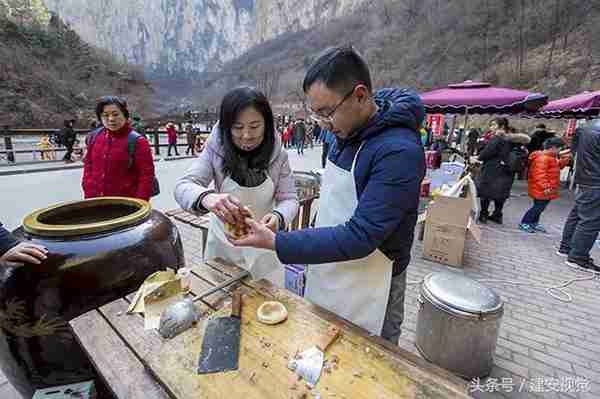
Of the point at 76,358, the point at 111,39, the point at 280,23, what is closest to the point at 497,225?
the point at 76,358

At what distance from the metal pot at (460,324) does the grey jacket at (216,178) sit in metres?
1.24

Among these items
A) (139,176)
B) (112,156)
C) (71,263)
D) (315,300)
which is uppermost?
(112,156)

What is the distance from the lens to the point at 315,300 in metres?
1.43

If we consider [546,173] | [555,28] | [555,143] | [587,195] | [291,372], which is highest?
[555,28]

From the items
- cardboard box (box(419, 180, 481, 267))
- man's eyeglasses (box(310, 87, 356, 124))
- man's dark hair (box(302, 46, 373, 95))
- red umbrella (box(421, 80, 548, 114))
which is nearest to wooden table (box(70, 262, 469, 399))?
man's eyeglasses (box(310, 87, 356, 124))

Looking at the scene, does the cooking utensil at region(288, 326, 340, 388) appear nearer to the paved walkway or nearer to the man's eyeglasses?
the man's eyeglasses

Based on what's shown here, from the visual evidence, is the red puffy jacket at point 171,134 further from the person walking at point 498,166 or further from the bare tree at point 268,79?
the bare tree at point 268,79

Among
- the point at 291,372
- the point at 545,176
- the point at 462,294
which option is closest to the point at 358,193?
Result: the point at 291,372

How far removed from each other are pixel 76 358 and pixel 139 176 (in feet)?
5.51

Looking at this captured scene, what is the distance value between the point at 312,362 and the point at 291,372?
0.07 meters

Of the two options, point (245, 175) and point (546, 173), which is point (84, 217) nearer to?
point (245, 175)

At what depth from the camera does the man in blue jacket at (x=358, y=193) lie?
1021mm

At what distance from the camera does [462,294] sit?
2.12 meters

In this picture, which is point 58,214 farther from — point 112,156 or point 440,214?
point 440,214
